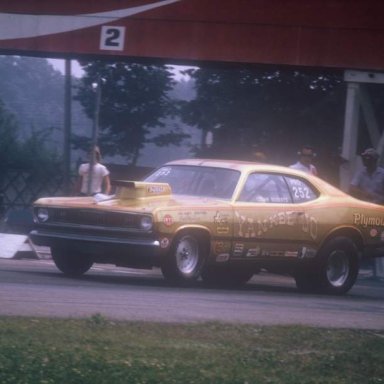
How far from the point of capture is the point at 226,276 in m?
14.0

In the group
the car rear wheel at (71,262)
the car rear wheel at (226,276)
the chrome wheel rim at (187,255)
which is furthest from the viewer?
the car rear wheel at (226,276)

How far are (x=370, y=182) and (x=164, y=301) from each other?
6071mm

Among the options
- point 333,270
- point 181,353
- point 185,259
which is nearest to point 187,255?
point 185,259

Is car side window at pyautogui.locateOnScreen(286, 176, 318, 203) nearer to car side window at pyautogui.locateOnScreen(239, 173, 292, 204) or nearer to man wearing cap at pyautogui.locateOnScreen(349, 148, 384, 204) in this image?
car side window at pyautogui.locateOnScreen(239, 173, 292, 204)

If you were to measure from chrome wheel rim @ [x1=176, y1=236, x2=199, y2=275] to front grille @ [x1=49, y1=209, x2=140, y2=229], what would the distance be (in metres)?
0.58

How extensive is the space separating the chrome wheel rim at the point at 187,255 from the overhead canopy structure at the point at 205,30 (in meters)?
7.03

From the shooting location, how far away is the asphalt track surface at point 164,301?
374 inches

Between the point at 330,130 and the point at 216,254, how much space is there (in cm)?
1175

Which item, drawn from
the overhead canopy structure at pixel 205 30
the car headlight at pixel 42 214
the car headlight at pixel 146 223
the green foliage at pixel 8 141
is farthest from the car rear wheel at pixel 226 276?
the green foliage at pixel 8 141

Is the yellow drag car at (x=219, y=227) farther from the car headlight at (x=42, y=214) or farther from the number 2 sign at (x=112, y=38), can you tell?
the number 2 sign at (x=112, y=38)

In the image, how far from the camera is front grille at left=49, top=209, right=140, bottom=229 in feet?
41.0

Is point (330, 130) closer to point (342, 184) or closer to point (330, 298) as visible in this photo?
point (342, 184)

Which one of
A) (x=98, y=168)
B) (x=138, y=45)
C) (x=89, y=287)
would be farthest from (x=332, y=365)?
(x=138, y=45)

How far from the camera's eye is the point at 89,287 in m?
11.8
